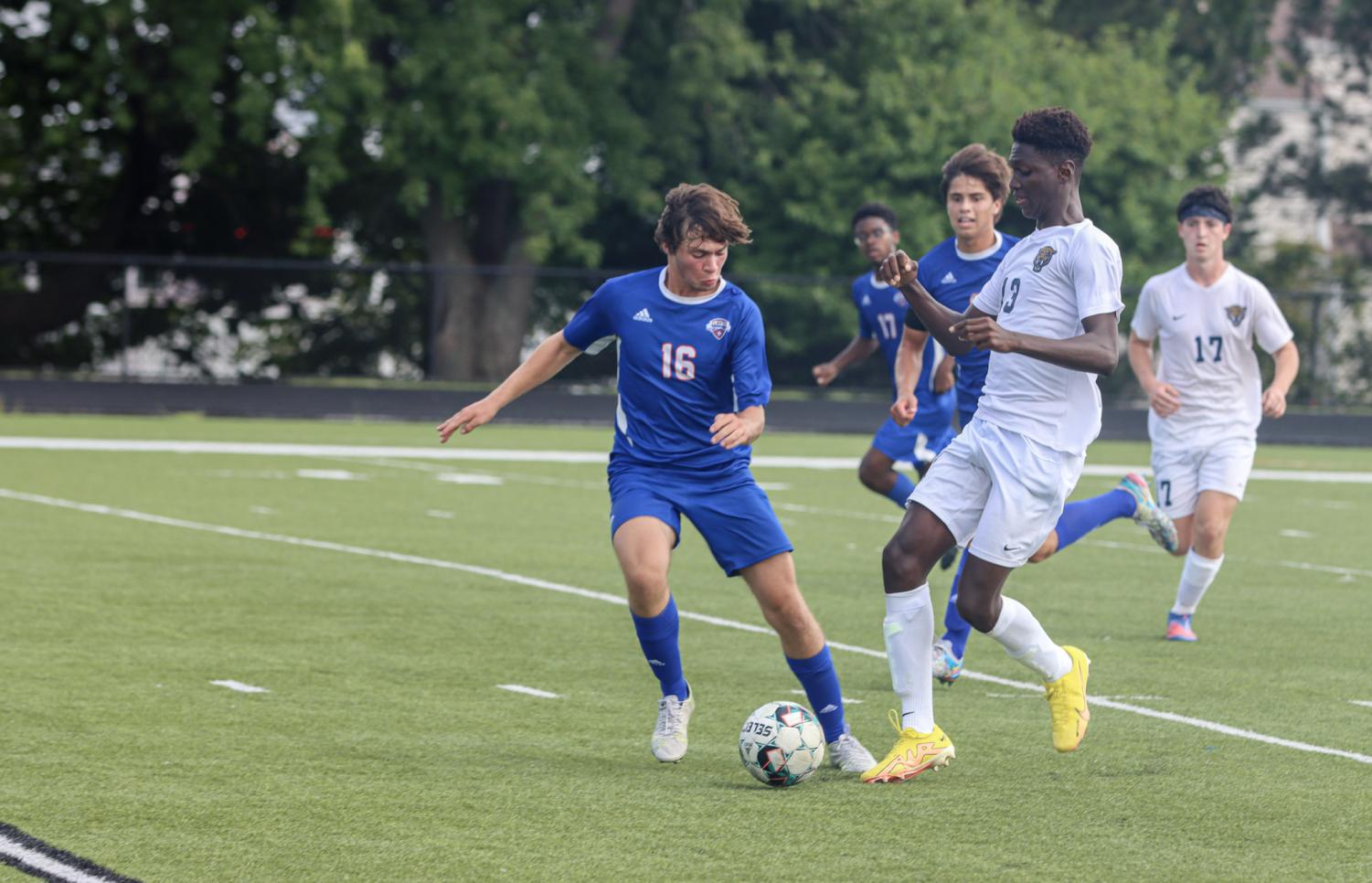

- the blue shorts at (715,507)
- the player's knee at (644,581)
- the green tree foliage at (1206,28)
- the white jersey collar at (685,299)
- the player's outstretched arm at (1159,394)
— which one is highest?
the green tree foliage at (1206,28)

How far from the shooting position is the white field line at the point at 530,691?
310 inches

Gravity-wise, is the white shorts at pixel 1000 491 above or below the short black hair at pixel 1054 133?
→ below

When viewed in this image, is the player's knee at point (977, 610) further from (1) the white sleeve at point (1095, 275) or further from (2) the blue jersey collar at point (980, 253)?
(2) the blue jersey collar at point (980, 253)

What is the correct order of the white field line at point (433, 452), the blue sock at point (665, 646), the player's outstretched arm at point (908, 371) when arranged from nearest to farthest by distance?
1. the blue sock at point (665, 646)
2. the player's outstretched arm at point (908, 371)
3. the white field line at point (433, 452)

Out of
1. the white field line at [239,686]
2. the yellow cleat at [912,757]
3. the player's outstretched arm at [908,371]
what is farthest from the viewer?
the player's outstretched arm at [908,371]

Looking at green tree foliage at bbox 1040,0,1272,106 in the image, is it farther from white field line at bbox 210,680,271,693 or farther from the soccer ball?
the soccer ball

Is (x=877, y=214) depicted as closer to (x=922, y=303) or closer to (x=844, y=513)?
(x=922, y=303)

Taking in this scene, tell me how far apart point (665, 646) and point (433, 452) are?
16.5 metres

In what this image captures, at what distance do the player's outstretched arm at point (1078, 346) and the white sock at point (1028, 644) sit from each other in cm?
87

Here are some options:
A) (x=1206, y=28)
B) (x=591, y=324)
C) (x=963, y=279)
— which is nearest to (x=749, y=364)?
(x=591, y=324)

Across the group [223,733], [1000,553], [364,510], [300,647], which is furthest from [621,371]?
[364,510]

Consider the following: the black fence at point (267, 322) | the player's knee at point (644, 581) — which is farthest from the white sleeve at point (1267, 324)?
the black fence at point (267, 322)

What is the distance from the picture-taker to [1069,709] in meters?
6.52

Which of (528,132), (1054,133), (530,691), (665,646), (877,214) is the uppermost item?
(528,132)
